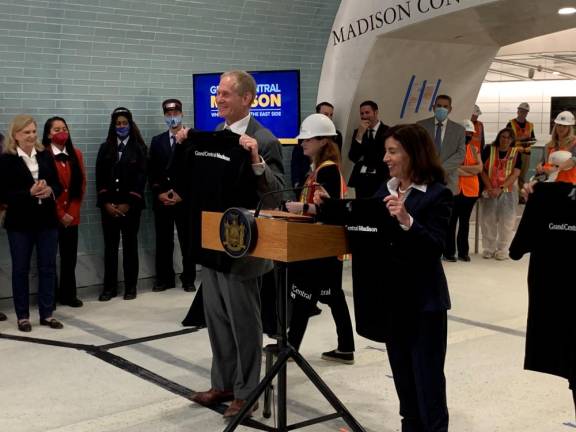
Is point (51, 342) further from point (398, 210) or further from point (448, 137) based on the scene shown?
point (448, 137)

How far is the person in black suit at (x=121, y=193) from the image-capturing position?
23.5ft

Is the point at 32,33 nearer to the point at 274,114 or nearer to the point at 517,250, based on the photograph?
the point at 274,114

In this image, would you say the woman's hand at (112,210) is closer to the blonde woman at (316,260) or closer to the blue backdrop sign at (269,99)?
the blue backdrop sign at (269,99)

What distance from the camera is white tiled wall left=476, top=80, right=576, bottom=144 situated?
20219 millimetres

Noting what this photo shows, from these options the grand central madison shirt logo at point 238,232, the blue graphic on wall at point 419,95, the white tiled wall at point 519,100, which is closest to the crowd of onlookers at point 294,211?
the blue graphic on wall at point 419,95

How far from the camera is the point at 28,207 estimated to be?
5.94 metres

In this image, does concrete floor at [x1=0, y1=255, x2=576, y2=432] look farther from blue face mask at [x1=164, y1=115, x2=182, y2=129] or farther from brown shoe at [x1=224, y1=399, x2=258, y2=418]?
blue face mask at [x1=164, y1=115, x2=182, y2=129]

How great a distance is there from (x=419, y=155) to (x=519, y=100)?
61.2 feet

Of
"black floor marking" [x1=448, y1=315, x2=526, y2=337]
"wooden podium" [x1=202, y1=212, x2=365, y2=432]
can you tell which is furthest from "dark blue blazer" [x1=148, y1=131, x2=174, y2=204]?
"wooden podium" [x1=202, y1=212, x2=365, y2=432]

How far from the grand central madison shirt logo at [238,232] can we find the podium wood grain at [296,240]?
42mm

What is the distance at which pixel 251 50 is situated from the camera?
8297 mm

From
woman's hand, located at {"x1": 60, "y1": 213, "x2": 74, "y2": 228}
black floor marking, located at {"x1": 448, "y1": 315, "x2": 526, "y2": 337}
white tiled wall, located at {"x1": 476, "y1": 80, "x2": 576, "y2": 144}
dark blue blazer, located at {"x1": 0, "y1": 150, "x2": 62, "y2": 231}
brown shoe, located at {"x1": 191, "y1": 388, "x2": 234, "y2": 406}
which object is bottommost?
black floor marking, located at {"x1": 448, "y1": 315, "x2": 526, "y2": 337}

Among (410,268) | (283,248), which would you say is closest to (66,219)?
(283,248)

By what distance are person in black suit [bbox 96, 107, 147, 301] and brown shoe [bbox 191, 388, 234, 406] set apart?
3110 millimetres
